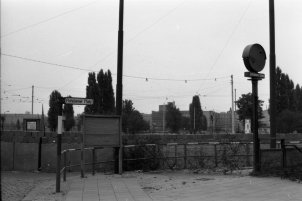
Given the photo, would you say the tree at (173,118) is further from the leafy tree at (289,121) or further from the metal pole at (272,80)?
the metal pole at (272,80)

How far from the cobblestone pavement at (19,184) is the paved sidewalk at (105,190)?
1139mm

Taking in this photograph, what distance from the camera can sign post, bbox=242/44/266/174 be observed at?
12.4m

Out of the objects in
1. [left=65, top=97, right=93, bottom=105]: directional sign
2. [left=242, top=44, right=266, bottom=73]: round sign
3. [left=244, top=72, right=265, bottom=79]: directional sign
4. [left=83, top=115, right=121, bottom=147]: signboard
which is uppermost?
[left=242, top=44, right=266, bottom=73]: round sign

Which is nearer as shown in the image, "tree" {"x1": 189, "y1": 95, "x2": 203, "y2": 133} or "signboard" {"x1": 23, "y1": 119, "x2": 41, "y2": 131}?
"signboard" {"x1": 23, "y1": 119, "x2": 41, "y2": 131}

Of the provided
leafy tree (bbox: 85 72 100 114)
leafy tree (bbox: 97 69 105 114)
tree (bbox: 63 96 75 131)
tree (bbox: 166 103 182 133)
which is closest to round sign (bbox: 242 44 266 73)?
leafy tree (bbox: 85 72 100 114)

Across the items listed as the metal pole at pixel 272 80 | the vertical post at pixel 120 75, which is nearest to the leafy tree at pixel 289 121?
the metal pole at pixel 272 80

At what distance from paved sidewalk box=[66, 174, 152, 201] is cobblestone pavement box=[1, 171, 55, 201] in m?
1.14

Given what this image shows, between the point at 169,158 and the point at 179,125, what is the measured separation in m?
82.8

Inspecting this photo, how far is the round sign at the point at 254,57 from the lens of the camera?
12484 millimetres

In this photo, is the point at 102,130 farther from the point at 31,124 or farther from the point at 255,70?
the point at 31,124

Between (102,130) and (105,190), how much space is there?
352cm

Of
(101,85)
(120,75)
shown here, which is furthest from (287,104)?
(120,75)

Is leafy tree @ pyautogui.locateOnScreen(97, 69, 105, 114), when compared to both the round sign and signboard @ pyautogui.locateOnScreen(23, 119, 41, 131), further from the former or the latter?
the round sign

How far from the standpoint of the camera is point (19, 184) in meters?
12.7
